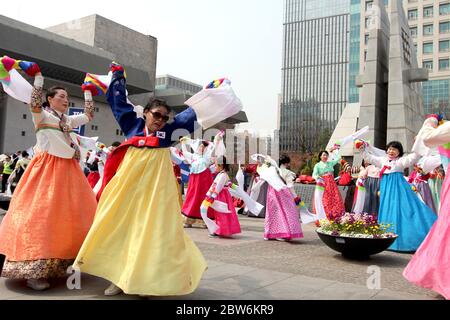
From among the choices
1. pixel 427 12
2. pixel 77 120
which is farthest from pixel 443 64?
pixel 77 120

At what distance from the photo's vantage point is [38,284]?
3.83m

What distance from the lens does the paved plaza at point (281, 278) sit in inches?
152

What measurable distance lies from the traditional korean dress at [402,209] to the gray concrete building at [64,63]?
92.4 ft

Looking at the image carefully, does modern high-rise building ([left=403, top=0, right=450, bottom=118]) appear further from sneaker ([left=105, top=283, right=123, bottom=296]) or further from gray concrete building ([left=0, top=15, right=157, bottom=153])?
sneaker ([left=105, top=283, right=123, bottom=296])

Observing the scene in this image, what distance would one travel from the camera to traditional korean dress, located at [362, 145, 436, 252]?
667 centimetres

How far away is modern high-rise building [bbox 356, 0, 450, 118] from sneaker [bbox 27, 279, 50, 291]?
60.3 m

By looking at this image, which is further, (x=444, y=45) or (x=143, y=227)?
(x=444, y=45)

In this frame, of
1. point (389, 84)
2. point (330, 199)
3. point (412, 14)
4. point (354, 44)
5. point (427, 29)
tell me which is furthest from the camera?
point (354, 44)

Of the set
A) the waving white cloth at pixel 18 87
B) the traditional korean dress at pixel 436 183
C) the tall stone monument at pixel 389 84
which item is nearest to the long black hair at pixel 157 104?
the waving white cloth at pixel 18 87

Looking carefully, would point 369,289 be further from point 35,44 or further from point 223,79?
point 35,44

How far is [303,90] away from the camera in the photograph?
10181cm

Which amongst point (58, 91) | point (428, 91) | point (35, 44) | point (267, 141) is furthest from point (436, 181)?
point (428, 91)

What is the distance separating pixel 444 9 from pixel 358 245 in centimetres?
6367

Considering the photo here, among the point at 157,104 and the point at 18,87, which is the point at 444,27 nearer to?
the point at 157,104
